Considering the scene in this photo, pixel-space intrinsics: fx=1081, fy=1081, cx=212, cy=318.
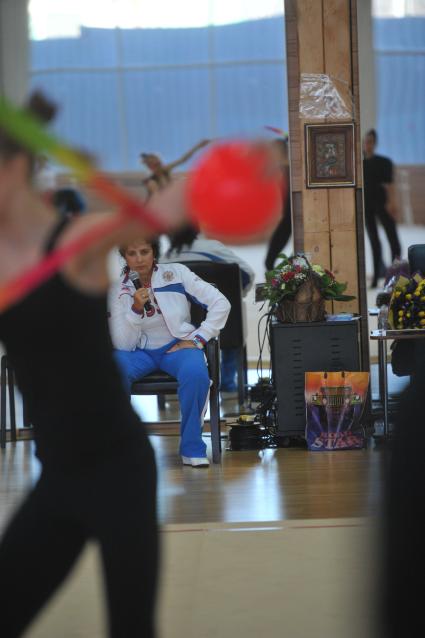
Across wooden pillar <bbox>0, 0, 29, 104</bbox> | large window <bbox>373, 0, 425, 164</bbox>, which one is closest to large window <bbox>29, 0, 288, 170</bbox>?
wooden pillar <bbox>0, 0, 29, 104</bbox>

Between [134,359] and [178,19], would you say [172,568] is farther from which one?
[178,19]

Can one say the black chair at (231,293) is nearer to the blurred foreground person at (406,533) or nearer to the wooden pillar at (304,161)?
the wooden pillar at (304,161)

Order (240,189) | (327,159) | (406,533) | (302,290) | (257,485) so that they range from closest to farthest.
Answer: (240,189)
(406,533)
(257,485)
(302,290)
(327,159)

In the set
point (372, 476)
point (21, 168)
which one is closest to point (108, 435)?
point (21, 168)

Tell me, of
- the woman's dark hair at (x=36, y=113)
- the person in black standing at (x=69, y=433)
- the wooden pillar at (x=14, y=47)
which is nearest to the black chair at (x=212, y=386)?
the person in black standing at (x=69, y=433)

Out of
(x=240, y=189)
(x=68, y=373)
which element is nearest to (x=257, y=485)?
(x=68, y=373)

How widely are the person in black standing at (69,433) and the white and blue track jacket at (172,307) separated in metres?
3.64

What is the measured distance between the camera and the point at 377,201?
39.3ft

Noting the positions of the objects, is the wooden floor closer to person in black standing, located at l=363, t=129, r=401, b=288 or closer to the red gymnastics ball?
the red gymnastics ball

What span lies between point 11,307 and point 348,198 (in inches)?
180

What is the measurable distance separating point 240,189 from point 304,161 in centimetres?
479

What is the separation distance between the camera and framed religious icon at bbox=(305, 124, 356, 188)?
5945 millimetres

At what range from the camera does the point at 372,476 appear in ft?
15.9

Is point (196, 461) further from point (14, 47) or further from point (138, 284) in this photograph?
point (14, 47)
